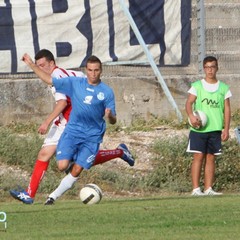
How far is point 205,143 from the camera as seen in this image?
16.1 meters

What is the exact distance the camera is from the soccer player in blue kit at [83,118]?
14094mm

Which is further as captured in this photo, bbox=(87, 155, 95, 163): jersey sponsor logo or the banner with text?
the banner with text

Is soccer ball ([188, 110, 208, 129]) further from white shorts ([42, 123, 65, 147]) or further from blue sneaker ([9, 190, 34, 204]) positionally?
blue sneaker ([9, 190, 34, 204])

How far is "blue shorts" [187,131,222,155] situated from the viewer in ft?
52.7

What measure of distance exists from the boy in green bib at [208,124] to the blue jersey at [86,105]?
2.24 meters

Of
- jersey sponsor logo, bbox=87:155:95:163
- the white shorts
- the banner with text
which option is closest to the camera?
jersey sponsor logo, bbox=87:155:95:163

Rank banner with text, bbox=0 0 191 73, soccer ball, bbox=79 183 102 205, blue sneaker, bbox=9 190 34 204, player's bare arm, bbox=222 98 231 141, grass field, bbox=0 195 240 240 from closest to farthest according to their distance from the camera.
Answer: grass field, bbox=0 195 240 240, soccer ball, bbox=79 183 102 205, blue sneaker, bbox=9 190 34 204, player's bare arm, bbox=222 98 231 141, banner with text, bbox=0 0 191 73

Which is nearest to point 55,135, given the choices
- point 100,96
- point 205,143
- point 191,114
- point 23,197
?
point 23,197

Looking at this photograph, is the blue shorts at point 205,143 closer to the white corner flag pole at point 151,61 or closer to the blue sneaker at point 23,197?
the blue sneaker at point 23,197

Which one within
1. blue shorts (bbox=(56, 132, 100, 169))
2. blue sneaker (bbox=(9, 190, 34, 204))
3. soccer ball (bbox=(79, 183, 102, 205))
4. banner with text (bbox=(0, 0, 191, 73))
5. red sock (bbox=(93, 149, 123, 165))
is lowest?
blue sneaker (bbox=(9, 190, 34, 204))

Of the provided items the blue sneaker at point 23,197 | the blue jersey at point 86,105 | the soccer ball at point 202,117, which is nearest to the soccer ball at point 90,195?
the blue jersey at point 86,105

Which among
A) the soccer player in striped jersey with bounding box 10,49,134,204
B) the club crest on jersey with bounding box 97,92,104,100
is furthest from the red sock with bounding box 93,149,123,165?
the club crest on jersey with bounding box 97,92,104,100

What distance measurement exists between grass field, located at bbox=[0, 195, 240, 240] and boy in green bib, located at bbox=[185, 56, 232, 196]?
6.18ft

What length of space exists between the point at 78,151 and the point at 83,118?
16.6 inches
